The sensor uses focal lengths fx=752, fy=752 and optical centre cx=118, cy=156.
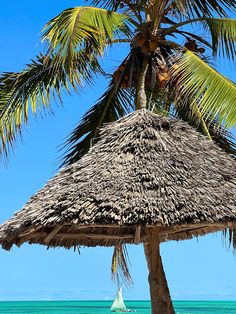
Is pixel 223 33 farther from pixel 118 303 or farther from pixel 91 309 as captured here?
pixel 91 309

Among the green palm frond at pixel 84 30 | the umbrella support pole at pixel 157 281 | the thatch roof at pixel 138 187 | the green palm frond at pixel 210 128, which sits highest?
the green palm frond at pixel 84 30

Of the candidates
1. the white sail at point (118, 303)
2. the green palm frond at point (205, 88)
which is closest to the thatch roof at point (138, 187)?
the green palm frond at point (205, 88)

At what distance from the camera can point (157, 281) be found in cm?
957

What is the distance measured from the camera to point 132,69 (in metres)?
11.9

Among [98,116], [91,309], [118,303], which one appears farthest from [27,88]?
[91,309]

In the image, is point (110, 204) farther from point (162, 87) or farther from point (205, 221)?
point (162, 87)

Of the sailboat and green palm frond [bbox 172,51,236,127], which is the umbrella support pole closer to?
green palm frond [bbox 172,51,236,127]

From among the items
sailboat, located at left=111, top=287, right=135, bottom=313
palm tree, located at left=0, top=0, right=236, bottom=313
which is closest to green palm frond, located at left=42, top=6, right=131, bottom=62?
palm tree, located at left=0, top=0, right=236, bottom=313

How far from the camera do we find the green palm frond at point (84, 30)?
34.4 feet

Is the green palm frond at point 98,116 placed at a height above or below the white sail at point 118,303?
above

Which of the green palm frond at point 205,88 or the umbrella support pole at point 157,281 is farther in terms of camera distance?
the green palm frond at point 205,88

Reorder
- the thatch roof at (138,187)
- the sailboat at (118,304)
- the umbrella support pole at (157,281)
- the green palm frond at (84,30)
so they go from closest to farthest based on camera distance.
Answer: the thatch roof at (138,187), the umbrella support pole at (157,281), the green palm frond at (84,30), the sailboat at (118,304)

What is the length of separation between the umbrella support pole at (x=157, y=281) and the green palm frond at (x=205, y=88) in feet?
6.65

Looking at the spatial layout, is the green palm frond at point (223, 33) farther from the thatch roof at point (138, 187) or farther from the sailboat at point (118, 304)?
the sailboat at point (118, 304)
